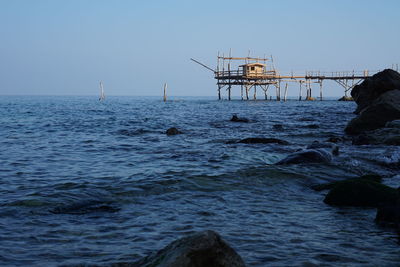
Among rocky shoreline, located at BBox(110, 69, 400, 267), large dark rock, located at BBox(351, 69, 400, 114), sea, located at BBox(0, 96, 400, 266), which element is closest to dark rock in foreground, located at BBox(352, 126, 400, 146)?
rocky shoreline, located at BBox(110, 69, 400, 267)

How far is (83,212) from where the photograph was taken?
19.8 feet

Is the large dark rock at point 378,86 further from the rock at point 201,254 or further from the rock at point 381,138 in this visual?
the rock at point 201,254

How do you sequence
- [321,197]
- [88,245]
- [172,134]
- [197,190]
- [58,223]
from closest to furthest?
[88,245], [58,223], [321,197], [197,190], [172,134]

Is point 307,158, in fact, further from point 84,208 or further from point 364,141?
point 84,208

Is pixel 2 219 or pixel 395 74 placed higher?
pixel 395 74

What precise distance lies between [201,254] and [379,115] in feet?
51.4

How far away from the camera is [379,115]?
16.9 meters

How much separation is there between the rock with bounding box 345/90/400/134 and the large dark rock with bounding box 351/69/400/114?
5.45 metres

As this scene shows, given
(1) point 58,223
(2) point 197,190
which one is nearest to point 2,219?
(1) point 58,223

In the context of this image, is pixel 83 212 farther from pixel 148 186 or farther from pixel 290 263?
pixel 290 263

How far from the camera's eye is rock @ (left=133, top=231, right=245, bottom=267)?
3.20 metres

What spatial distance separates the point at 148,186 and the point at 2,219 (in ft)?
9.03

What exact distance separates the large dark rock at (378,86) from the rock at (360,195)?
1813cm

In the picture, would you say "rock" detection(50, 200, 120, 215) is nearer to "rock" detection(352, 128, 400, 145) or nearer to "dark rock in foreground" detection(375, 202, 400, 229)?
"dark rock in foreground" detection(375, 202, 400, 229)
